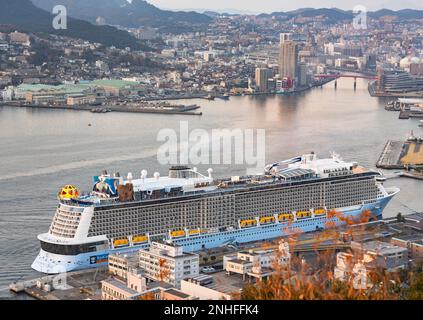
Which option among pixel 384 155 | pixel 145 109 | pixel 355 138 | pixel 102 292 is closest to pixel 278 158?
pixel 384 155

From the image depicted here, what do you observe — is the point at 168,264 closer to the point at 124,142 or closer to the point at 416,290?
the point at 416,290

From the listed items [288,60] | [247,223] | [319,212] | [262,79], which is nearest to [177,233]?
[247,223]

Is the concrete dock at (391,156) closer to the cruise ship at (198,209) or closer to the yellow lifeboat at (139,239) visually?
the cruise ship at (198,209)

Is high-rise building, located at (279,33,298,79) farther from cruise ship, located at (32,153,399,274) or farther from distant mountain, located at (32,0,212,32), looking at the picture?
distant mountain, located at (32,0,212,32)

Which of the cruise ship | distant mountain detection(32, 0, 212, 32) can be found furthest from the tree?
distant mountain detection(32, 0, 212, 32)

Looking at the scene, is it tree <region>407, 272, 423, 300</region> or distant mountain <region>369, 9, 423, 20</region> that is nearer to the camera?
tree <region>407, 272, 423, 300</region>

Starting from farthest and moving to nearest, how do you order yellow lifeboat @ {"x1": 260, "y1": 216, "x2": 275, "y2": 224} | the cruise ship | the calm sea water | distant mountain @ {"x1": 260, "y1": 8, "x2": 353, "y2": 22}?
distant mountain @ {"x1": 260, "y1": 8, "x2": 353, "y2": 22} → the calm sea water → yellow lifeboat @ {"x1": 260, "y1": 216, "x2": 275, "y2": 224} → the cruise ship

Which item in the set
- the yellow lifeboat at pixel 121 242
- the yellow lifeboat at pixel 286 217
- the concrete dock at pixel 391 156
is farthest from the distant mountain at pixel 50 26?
the yellow lifeboat at pixel 121 242

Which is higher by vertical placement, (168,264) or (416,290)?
(416,290)

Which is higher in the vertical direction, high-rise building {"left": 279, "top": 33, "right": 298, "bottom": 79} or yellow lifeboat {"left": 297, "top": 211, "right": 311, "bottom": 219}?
high-rise building {"left": 279, "top": 33, "right": 298, "bottom": 79}
